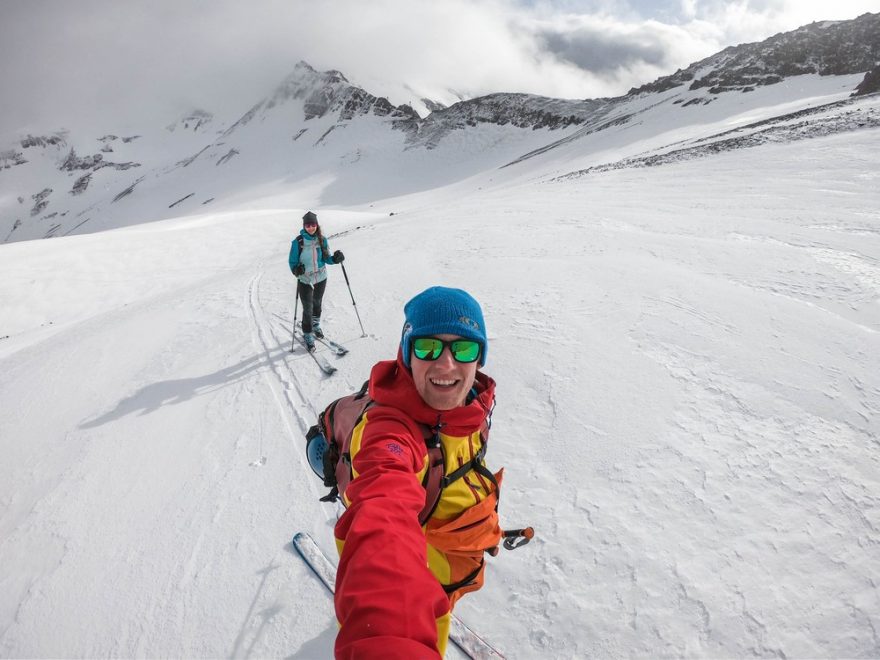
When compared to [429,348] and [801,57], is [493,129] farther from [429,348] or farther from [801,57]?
[429,348]

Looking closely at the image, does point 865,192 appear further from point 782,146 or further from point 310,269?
point 310,269

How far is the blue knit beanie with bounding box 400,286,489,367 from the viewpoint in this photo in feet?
6.50

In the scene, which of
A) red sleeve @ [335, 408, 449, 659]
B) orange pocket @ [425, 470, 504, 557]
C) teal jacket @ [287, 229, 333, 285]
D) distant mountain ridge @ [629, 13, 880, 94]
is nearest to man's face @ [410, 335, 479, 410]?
red sleeve @ [335, 408, 449, 659]

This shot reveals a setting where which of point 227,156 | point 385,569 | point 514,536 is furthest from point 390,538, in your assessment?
point 227,156

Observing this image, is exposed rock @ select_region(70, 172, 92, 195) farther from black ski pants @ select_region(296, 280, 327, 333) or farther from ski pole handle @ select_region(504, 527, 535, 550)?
ski pole handle @ select_region(504, 527, 535, 550)

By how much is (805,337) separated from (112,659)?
6.31m

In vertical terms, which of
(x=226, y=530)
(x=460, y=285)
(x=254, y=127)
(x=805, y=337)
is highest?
(x=254, y=127)

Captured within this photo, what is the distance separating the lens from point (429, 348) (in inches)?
77.9

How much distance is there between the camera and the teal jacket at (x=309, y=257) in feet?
20.8

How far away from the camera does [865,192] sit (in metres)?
8.73

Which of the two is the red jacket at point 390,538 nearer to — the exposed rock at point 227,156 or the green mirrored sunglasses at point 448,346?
the green mirrored sunglasses at point 448,346

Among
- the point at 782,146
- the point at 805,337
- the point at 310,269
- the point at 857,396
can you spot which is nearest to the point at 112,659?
the point at 310,269

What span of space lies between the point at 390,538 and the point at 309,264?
569 cm

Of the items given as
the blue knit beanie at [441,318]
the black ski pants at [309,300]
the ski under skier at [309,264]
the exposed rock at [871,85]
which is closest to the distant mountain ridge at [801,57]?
the exposed rock at [871,85]
